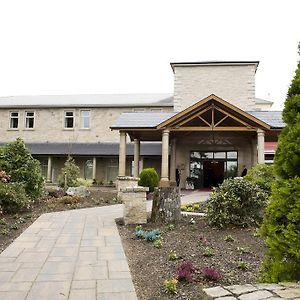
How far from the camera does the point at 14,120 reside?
3097 cm

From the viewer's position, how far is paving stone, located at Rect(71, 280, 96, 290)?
4695mm

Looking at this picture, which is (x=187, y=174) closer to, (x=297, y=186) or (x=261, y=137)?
(x=261, y=137)

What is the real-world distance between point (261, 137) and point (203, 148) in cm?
→ 625

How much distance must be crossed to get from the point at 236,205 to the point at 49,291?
519 cm

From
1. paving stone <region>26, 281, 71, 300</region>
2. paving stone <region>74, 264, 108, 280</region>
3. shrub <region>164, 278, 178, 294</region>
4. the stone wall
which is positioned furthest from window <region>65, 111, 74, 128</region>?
shrub <region>164, 278, 178, 294</region>

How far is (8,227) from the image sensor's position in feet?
28.8

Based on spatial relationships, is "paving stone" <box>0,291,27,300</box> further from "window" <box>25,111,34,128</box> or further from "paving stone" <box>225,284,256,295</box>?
"window" <box>25,111,34,128</box>

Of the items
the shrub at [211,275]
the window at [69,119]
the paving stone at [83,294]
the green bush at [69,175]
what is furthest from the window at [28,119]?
the shrub at [211,275]

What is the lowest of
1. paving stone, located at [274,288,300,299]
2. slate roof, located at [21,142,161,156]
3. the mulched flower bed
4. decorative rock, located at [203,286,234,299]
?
the mulched flower bed

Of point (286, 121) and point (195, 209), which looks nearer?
point (286, 121)

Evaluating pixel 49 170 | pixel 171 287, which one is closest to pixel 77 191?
pixel 171 287

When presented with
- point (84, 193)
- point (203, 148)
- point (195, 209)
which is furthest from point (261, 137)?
point (84, 193)

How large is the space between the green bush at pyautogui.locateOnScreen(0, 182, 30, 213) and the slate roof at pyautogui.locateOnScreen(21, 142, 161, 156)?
52.7 ft

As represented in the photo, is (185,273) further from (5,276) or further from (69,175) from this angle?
(69,175)
